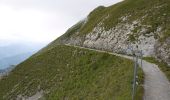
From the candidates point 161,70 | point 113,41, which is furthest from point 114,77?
point 113,41

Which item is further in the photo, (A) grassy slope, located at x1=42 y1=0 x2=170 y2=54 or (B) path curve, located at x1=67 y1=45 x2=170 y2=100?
(A) grassy slope, located at x1=42 y1=0 x2=170 y2=54

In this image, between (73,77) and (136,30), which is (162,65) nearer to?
(73,77)

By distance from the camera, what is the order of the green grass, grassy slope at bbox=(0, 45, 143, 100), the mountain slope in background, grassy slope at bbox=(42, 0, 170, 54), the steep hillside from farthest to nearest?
1. grassy slope at bbox=(42, 0, 170, 54)
2. the steep hillside
3. the mountain slope in background
4. the green grass
5. grassy slope at bbox=(0, 45, 143, 100)

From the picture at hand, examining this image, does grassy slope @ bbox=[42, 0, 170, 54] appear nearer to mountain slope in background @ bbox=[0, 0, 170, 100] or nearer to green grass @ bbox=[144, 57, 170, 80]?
mountain slope in background @ bbox=[0, 0, 170, 100]

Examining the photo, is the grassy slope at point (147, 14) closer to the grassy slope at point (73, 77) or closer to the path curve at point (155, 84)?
the grassy slope at point (73, 77)

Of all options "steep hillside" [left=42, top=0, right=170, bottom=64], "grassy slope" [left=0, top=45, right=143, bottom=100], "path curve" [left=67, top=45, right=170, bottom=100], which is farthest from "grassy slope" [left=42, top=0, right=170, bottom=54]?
"path curve" [left=67, top=45, right=170, bottom=100]
